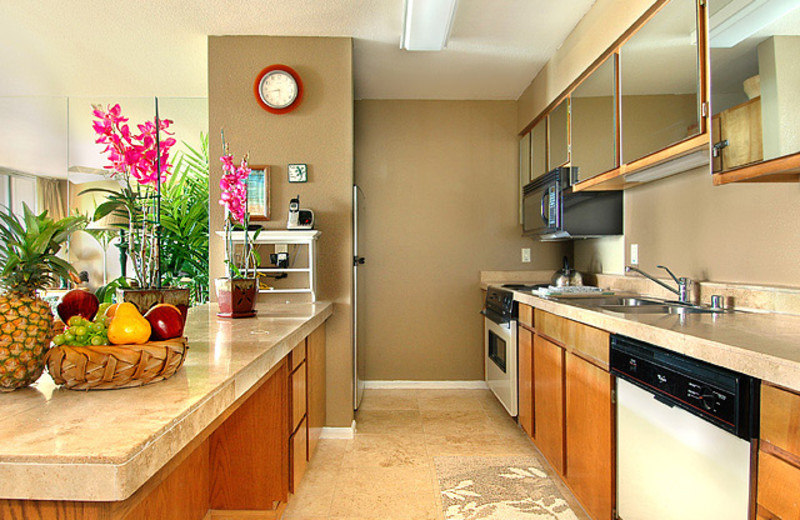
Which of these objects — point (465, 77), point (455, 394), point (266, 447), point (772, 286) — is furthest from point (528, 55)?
point (266, 447)

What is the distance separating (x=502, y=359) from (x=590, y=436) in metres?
1.40

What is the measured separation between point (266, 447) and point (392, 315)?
7.90 feet

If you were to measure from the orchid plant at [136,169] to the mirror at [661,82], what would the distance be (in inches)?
68.2

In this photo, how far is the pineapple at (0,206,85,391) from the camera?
2.86 feet

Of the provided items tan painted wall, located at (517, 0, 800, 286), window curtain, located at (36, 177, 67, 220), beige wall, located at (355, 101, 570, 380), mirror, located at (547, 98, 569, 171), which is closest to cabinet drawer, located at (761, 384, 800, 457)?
tan painted wall, located at (517, 0, 800, 286)

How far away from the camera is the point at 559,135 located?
3.20 m

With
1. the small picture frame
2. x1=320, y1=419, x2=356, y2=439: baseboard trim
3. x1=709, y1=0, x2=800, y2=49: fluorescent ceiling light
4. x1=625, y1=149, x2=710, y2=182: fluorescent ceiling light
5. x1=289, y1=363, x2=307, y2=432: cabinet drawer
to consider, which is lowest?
x1=320, y1=419, x2=356, y2=439: baseboard trim

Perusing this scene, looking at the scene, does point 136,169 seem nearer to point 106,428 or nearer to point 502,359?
point 106,428

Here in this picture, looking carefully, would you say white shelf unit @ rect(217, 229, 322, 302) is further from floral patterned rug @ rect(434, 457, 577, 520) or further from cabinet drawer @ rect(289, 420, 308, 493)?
floral patterned rug @ rect(434, 457, 577, 520)

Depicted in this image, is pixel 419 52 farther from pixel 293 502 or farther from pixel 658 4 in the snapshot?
pixel 293 502

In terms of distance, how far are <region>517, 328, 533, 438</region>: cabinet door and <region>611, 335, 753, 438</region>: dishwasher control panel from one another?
108 centimetres

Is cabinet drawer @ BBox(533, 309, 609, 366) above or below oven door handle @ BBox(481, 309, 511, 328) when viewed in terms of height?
above

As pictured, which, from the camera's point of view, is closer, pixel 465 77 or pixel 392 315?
pixel 465 77

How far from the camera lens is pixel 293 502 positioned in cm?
233
